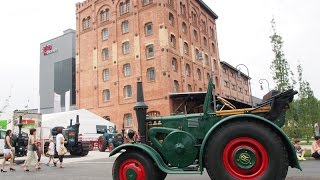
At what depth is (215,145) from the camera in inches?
236

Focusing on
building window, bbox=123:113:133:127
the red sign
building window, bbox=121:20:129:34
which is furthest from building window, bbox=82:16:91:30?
building window, bbox=123:113:133:127

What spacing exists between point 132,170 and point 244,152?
2.09m

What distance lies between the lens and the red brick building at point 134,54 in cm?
3669

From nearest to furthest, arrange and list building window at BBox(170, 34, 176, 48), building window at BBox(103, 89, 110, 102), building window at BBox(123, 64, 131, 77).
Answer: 1. building window at BBox(170, 34, 176, 48)
2. building window at BBox(123, 64, 131, 77)
3. building window at BBox(103, 89, 110, 102)

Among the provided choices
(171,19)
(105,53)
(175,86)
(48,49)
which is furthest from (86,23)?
(175,86)

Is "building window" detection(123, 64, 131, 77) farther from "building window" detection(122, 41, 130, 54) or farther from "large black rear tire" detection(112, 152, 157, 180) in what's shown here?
"large black rear tire" detection(112, 152, 157, 180)

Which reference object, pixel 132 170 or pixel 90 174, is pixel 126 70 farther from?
pixel 132 170

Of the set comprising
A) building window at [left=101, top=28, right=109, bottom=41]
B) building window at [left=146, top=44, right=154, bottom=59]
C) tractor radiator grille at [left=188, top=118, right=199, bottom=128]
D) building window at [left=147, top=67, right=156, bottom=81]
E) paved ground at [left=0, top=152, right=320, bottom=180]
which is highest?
building window at [left=101, top=28, right=109, bottom=41]

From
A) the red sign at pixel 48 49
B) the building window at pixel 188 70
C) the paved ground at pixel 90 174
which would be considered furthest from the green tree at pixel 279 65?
the red sign at pixel 48 49

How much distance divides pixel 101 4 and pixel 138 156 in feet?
127

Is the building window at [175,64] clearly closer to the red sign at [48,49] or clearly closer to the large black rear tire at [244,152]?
the red sign at [48,49]

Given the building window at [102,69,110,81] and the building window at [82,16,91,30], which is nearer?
the building window at [102,69,110,81]

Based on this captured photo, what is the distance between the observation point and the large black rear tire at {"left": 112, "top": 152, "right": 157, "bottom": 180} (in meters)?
6.43

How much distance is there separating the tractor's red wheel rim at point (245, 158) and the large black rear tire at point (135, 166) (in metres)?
1.40
